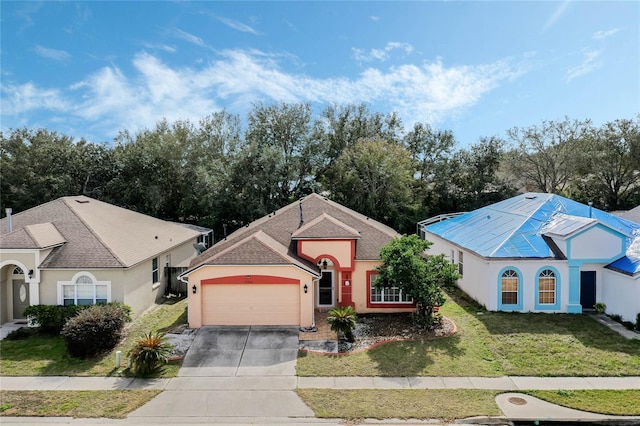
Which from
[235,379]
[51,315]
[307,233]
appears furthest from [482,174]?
[51,315]

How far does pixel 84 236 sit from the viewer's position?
58.0ft

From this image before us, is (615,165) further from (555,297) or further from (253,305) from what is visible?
(253,305)

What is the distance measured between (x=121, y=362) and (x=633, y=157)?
44.9m

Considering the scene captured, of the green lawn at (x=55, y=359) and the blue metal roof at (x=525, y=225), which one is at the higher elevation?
the blue metal roof at (x=525, y=225)

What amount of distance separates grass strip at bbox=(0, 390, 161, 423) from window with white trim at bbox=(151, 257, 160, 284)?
9035mm

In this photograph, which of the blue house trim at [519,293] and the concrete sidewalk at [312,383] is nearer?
the concrete sidewalk at [312,383]

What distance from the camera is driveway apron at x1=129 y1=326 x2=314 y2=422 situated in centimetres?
1011

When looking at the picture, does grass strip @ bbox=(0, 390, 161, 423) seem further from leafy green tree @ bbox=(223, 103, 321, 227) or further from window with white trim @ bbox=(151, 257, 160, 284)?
leafy green tree @ bbox=(223, 103, 321, 227)

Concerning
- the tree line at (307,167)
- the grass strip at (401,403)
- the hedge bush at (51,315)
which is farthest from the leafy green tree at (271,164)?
the grass strip at (401,403)

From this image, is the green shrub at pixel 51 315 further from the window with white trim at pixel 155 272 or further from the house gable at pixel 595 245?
the house gable at pixel 595 245

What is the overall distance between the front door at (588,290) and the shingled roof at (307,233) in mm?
9054

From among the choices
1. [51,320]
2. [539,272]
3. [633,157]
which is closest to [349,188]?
[539,272]

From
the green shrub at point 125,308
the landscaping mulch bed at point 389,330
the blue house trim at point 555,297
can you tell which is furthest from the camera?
the blue house trim at point 555,297

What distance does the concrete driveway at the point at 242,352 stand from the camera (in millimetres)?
12414
